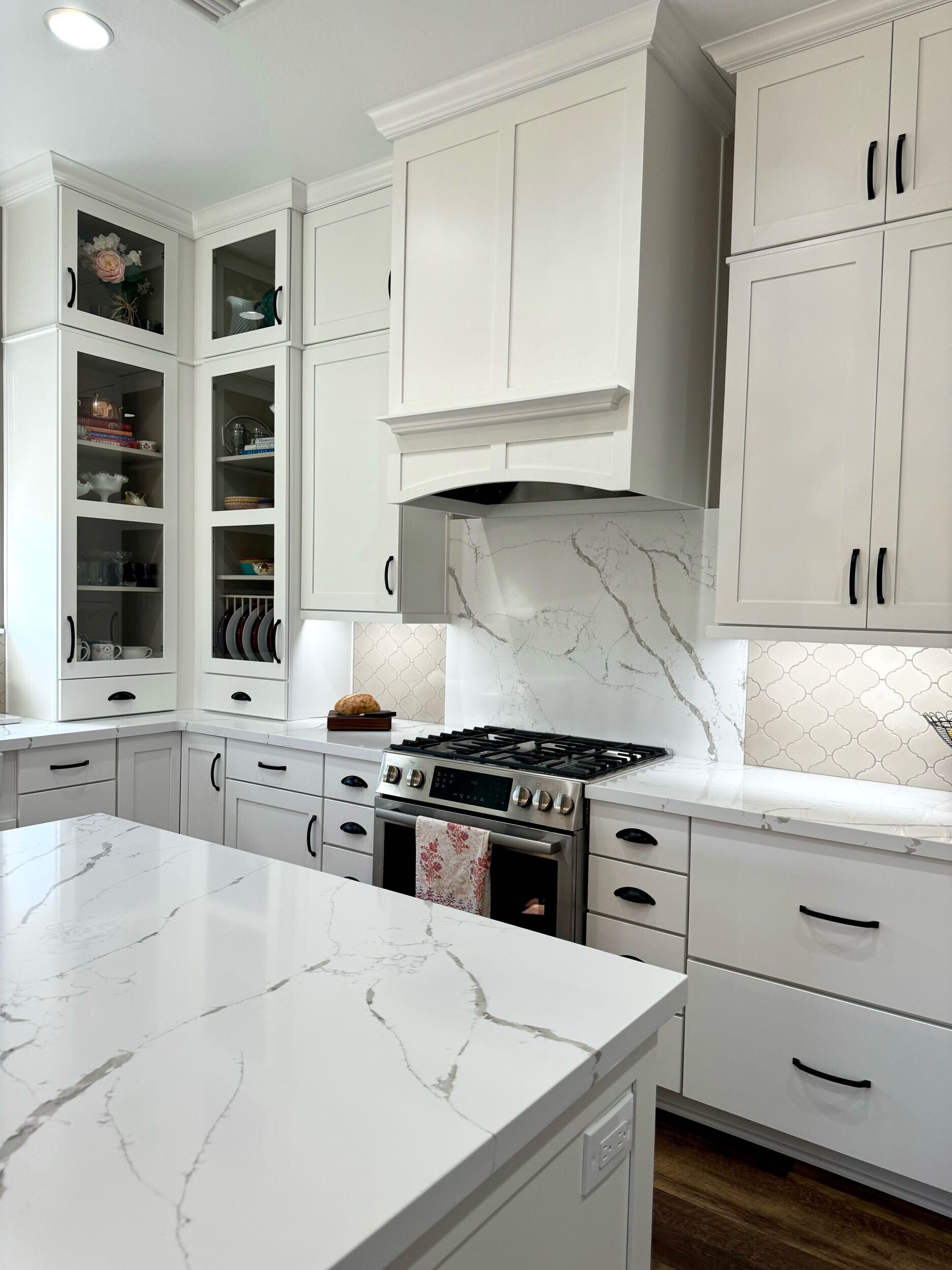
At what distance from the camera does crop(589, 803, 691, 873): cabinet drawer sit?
230 centimetres

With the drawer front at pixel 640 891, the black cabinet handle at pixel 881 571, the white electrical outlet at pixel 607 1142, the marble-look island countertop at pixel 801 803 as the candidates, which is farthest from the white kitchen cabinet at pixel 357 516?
the white electrical outlet at pixel 607 1142

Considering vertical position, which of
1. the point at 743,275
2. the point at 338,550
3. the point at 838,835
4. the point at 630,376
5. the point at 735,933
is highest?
the point at 743,275

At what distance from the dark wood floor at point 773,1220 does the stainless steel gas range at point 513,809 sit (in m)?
0.62

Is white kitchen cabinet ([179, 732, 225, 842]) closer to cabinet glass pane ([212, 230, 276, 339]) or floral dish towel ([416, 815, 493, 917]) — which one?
floral dish towel ([416, 815, 493, 917])

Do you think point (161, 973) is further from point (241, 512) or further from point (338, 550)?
point (241, 512)

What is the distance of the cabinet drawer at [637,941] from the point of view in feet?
7.59

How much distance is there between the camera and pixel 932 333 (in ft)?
7.04

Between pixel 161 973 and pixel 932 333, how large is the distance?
6.99 feet

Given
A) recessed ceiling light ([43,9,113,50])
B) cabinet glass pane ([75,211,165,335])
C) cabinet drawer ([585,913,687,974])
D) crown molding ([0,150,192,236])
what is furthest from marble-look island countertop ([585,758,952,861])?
crown molding ([0,150,192,236])

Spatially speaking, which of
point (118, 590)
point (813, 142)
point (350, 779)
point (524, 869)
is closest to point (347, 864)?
point (350, 779)

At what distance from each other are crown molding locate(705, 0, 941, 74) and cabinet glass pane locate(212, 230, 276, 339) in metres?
1.80

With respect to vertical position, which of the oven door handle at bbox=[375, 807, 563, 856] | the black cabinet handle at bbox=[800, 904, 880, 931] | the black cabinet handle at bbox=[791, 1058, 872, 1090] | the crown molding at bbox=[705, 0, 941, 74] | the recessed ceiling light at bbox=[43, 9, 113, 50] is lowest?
the black cabinet handle at bbox=[791, 1058, 872, 1090]

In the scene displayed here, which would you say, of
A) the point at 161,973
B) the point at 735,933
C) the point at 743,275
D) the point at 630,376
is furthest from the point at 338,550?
the point at 161,973

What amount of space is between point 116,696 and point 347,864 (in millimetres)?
1186
